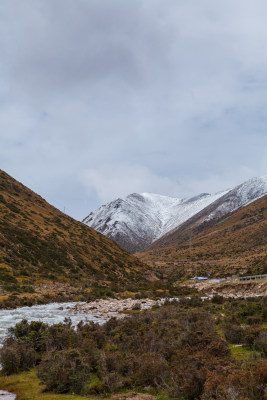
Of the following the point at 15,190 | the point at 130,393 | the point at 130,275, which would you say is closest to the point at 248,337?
the point at 130,393

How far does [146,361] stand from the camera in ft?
27.4

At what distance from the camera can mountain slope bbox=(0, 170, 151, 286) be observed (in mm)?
36906

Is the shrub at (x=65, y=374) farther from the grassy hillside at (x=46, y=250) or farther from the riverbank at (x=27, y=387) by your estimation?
the grassy hillside at (x=46, y=250)

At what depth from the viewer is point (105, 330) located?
44.2 ft

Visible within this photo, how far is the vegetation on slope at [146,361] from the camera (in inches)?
251

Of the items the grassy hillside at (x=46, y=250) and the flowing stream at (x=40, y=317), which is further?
the grassy hillside at (x=46, y=250)

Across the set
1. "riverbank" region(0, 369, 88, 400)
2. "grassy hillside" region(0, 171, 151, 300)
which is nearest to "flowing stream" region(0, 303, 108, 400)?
"riverbank" region(0, 369, 88, 400)

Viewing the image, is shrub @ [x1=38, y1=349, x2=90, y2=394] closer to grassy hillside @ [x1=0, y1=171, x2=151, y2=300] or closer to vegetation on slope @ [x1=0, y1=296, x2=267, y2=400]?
vegetation on slope @ [x1=0, y1=296, x2=267, y2=400]

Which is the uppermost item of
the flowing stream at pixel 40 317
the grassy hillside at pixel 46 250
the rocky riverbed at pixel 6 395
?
the grassy hillside at pixel 46 250

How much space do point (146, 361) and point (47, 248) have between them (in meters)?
39.2

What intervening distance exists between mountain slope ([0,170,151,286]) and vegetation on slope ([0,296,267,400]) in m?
19.3

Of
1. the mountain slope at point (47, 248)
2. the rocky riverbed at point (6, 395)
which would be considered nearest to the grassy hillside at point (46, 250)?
the mountain slope at point (47, 248)

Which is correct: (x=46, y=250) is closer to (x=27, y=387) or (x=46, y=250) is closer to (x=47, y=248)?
(x=47, y=248)

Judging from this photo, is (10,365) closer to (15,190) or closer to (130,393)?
(130,393)
